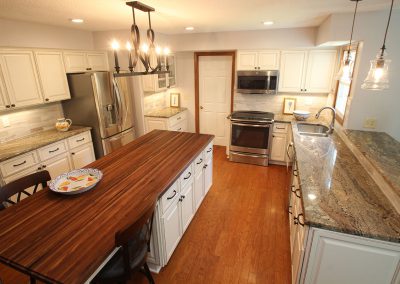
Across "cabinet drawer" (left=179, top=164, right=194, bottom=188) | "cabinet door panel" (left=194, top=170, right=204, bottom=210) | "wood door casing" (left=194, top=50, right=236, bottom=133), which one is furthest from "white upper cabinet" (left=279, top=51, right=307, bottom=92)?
"cabinet drawer" (left=179, top=164, right=194, bottom=188)

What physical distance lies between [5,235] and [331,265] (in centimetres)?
201

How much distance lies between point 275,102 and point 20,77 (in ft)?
13.2

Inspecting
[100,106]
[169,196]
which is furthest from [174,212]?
[100,106]

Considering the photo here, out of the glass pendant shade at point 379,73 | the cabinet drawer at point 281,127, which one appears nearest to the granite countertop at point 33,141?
the cabinet drawer at point 281,127

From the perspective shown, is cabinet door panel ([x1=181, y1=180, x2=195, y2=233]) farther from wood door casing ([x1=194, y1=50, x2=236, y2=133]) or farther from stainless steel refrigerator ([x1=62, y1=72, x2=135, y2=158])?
wood door casing ([x1=194, y1=50, x2=236, y2=133])

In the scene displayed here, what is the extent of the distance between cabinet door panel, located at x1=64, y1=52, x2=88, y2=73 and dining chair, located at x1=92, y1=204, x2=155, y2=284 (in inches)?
114

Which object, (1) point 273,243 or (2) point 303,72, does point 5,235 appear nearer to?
(1) point 273,243

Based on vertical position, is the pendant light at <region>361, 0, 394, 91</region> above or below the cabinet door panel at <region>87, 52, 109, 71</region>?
→ below

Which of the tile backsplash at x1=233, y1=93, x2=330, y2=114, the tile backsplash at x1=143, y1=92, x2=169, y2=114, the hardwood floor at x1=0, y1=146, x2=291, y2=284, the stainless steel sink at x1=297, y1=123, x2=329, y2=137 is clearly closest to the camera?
the hardwood floor at x1=0, y1=146, x2=291, y2=284

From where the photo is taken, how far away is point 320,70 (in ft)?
Answer: 12.4

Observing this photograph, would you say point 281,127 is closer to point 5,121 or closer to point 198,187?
point 198,187

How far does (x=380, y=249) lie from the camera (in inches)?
52.1

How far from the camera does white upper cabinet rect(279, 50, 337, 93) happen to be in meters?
3.73

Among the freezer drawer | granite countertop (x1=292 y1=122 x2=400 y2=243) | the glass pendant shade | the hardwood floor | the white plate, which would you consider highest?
the glass pendant shade
